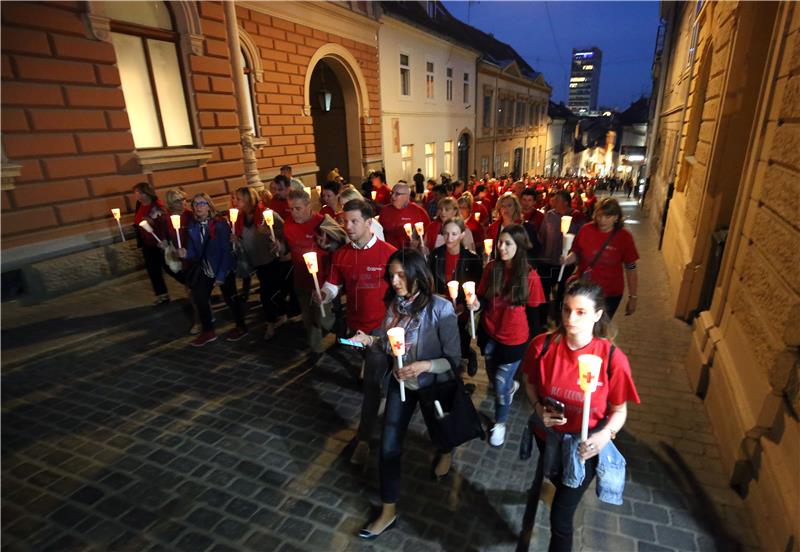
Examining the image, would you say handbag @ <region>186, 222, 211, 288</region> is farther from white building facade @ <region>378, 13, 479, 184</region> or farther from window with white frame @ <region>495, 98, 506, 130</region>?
window with white frame @ <region>495, 98, 506, 130</region>

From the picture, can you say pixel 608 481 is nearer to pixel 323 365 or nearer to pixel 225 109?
pixel 323 365

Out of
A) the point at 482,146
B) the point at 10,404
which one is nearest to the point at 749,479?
the point at 10,404

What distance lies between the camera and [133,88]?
27.0 feet

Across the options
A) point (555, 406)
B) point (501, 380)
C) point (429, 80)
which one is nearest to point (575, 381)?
point (555, 406)

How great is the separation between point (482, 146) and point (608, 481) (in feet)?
105

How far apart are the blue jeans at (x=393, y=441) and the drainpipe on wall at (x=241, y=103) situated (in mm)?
8919

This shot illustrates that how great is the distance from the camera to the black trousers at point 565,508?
2.42 meters

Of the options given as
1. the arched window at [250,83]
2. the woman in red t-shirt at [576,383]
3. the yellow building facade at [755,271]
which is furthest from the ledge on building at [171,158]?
the yellow building facade at [755,271]

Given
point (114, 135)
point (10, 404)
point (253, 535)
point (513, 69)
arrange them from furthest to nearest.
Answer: point (513, 69), point (114, 135), point (10, 404), point (253, 535)

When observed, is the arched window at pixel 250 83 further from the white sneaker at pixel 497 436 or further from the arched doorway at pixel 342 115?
the white sneaker at pixel 497 436

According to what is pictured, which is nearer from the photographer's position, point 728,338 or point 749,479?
point 749,479

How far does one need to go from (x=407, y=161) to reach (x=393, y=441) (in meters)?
19.8

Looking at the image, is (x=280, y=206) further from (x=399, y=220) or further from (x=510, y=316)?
(x=510, y=316)

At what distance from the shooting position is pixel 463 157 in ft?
97.7
